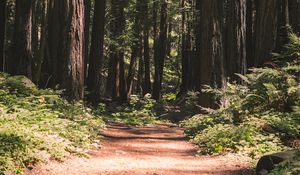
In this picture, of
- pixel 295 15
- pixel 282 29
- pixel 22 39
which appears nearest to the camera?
pixel 295 15

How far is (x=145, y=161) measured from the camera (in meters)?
7.76

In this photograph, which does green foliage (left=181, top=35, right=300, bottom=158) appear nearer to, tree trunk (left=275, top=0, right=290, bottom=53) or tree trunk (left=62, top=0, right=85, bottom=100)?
tree trunk (left=275, top=0, right=290, bottom=53)

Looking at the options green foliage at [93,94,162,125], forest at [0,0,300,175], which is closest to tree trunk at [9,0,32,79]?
forest at [0,0,300,175]

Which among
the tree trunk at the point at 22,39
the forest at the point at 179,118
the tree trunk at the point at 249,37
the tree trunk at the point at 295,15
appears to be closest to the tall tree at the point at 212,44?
the forest at the point at 179,118

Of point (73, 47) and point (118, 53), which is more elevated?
point (118, 53)

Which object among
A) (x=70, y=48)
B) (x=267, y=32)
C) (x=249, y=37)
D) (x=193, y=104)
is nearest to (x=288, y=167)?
(x=70, y=48)

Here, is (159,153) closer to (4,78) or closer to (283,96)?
(283,96)

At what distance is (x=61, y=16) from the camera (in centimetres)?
1169

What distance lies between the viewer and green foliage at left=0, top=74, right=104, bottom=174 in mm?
6154

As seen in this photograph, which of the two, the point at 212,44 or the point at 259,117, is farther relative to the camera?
the point at 212,44

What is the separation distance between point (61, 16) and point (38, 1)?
15657 millimetres

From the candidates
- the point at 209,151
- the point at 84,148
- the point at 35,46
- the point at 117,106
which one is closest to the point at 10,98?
the point at 84,148

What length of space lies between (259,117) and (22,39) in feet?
26.4

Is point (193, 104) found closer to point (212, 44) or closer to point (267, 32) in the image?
point (212, 44)
